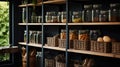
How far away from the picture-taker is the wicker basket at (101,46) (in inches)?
127

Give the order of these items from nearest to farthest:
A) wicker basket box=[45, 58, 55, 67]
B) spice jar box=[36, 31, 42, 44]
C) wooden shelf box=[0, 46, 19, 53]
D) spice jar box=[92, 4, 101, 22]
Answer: spice jar box=[92, 4, 101, 22]
wicker basket box=[45, 58, 55, 67]
spice jar box=[36, 31, 42, 44]
wooden shelf box=[0, 46, 19, 53]

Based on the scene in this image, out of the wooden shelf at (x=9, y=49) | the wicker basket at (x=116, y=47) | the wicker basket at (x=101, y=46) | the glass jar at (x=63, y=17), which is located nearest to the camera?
the wicker basket at (x=116, y=47)

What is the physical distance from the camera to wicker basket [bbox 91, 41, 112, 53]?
323 centimetres

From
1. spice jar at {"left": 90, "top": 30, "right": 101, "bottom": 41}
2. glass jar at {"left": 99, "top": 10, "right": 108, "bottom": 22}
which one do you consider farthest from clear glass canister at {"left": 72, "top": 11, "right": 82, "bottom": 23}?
glass jar at {"left": 99, "top": 10, "right": 108, "bottom": 22}

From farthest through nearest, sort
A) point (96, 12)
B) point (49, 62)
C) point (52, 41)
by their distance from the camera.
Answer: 1. point (49, 62)
2. point (52, 41)
3. point (96, 12)

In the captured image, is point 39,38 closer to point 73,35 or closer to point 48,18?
point 48,18

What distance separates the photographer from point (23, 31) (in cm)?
531

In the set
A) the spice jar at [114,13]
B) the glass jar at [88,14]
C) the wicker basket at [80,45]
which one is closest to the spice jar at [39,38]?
the wicker basket at [80,45]

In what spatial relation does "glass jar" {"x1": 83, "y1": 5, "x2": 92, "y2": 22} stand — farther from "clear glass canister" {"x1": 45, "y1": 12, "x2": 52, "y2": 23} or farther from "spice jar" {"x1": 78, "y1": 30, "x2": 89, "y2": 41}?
"clear glass canister" {"x1": 45, "y1": 12, "x2": 52, "y2": 23}

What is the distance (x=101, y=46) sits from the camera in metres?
3.30

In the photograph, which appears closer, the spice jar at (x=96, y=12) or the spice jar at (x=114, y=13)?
the spice jar at (x=114, y=13)

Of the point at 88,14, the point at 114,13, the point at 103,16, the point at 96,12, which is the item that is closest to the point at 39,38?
the point at 88,14

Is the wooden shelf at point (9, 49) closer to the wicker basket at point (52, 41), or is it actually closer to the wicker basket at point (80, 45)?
the wicker basket at point (52, 41)

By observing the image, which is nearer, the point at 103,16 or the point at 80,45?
the point at 103,16
